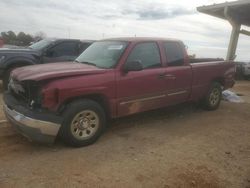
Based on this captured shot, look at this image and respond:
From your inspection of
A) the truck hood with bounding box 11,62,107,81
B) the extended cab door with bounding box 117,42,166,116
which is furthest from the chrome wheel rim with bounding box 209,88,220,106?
the truck hood with bounding box 11,62,107,81

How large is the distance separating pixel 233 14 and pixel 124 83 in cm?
1053

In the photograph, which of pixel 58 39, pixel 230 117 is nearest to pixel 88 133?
pixel 230 117

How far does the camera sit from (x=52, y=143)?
5.09 meters

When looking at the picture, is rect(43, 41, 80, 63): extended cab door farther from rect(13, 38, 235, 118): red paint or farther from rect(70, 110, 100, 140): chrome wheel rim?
rect(70, 110, 100, 140): chrome wheel rim

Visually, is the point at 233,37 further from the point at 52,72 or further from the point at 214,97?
the point at 52,72

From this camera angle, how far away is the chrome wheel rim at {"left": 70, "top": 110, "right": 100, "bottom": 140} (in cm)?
509

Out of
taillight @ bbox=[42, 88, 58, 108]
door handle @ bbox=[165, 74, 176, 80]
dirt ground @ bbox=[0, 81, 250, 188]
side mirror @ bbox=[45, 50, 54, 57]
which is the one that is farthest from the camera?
side mirror @ bbox=[45, 50, 54, 57]

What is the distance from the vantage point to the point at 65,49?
→ 1107 centimetres

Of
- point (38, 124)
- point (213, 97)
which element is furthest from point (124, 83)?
point (213, 97)

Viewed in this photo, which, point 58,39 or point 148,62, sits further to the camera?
point 58,39

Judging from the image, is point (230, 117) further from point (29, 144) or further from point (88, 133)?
point (29, 144)

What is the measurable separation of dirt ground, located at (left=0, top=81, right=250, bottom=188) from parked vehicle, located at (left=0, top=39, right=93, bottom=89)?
3.80 m

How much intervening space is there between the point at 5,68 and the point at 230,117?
6.53m

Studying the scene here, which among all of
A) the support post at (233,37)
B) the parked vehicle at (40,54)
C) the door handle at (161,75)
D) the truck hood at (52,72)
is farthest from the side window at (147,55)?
the support post at (233,37)
